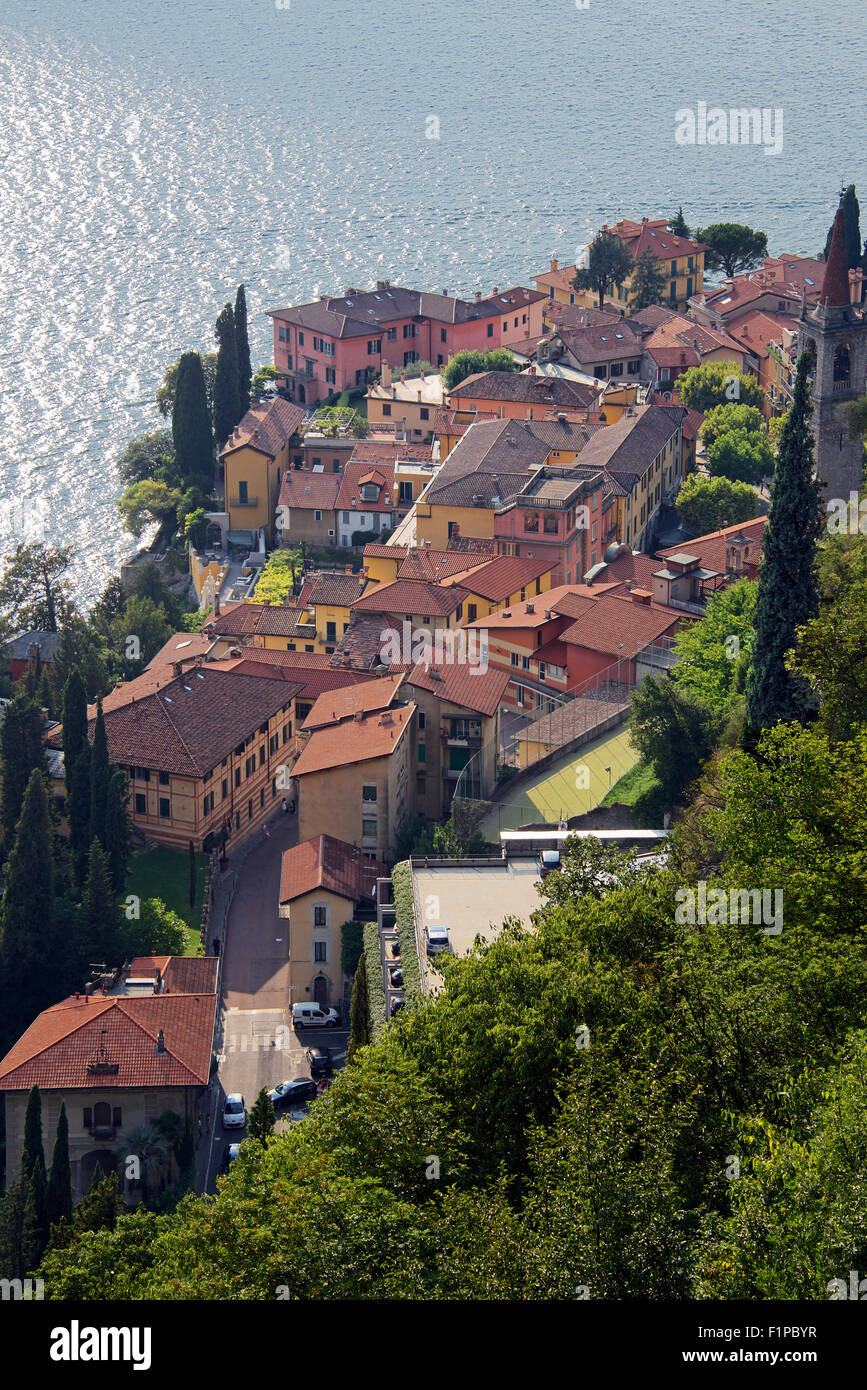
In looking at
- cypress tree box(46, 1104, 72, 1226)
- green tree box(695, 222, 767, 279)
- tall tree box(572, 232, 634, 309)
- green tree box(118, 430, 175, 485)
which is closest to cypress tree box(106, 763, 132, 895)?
cypress tree box(46, 1104, 72, 1226)

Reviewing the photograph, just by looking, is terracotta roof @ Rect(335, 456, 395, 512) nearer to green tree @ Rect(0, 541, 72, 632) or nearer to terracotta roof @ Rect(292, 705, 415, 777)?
green tree @ Rect(0, 541, 72, 632)

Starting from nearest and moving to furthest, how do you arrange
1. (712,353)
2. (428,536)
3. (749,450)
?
1. (428,536)
2. (749,450)
3. (712,353)

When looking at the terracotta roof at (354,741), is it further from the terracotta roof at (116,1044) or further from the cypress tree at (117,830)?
the terracotta roof at (116,1044)

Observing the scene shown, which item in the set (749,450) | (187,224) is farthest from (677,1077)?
(187,224)

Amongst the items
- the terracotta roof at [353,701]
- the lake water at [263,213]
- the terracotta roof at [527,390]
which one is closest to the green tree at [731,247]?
the lake water at [263,213]

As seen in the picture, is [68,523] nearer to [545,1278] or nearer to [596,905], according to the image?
[596,905]
